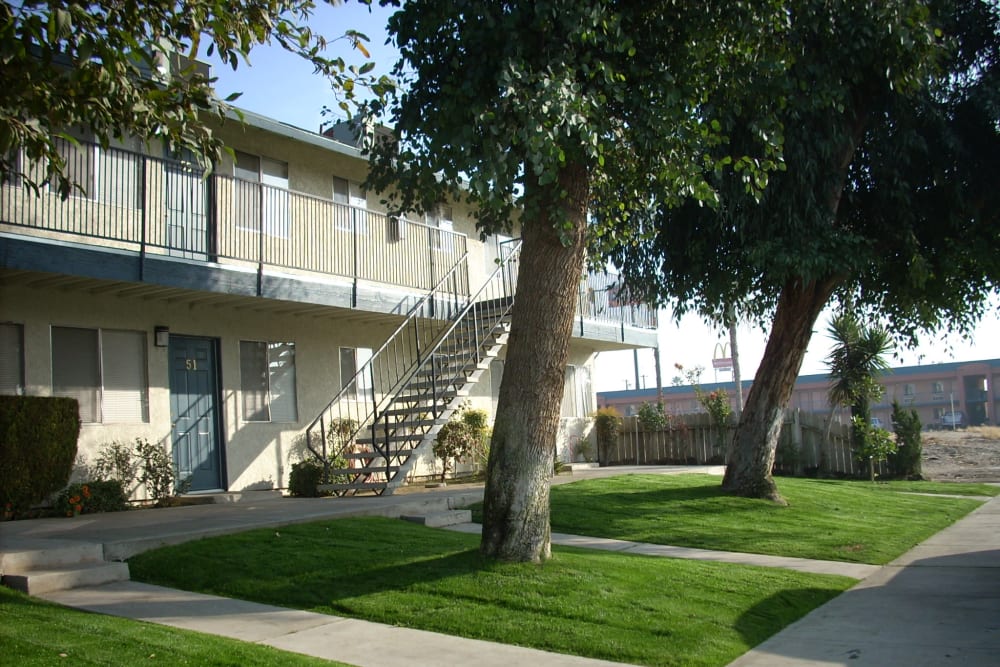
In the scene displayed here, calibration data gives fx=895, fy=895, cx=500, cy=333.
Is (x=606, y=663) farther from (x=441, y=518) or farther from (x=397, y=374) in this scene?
(x=397, y=374)

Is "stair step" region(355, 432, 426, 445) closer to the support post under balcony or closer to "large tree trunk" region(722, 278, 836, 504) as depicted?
the support post under balcony

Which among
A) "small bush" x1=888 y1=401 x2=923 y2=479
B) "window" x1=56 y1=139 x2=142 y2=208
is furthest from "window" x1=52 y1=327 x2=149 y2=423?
"small bush" x1=888 y1=401 x2=923 y2=479

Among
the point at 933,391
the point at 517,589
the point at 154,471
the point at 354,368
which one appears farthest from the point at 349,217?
the point at 933,391

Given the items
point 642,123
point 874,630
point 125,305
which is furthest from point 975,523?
point 125,305

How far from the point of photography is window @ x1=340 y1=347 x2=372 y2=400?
17.0 metres

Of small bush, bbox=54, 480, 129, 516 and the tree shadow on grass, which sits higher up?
small bush, bbox=54, 480, 129, 516

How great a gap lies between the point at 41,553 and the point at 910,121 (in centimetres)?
1219

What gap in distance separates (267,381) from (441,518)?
5.73m

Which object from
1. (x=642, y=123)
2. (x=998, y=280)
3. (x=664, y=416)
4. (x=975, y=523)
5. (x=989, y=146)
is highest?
(x=989, y=146)

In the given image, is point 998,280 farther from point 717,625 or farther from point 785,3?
point 717,625

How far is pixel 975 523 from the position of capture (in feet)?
42.0

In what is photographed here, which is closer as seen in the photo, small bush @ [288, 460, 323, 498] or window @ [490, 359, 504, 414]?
small bush @ [288, 460, 323, 498]

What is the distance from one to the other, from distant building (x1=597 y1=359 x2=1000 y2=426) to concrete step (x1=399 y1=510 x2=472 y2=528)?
55.1 meters

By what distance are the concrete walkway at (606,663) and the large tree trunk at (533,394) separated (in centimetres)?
157
